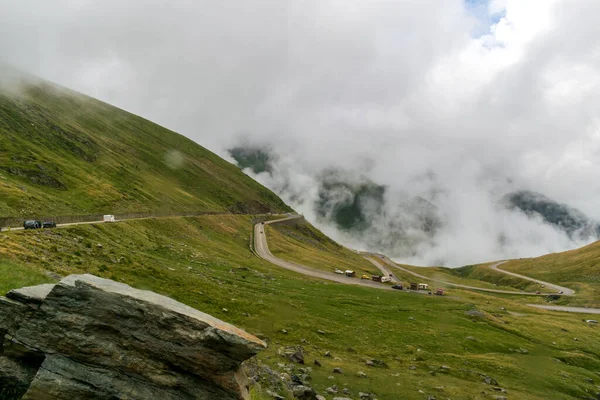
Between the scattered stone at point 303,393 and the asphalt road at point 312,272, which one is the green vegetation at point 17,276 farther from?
the asphalt road at point 312,272

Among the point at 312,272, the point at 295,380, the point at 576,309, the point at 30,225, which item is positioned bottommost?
the point at 295,380

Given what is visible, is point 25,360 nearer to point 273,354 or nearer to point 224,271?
point 273,354

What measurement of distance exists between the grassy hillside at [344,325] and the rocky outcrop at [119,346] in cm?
996

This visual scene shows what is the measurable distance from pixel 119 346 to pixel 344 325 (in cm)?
4525

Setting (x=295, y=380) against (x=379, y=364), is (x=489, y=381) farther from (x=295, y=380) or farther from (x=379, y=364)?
(x=295, y=380)

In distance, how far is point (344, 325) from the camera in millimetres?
55781

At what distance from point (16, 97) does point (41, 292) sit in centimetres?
21652

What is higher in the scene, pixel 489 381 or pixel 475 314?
pixel 475 314

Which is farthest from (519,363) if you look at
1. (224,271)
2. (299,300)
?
(224,271)

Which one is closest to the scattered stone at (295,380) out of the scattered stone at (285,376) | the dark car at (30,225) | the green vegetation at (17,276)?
the scattered stone at (285,376)

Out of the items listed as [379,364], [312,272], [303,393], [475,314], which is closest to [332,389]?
[303,393]

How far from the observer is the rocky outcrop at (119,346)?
1484 centimetres

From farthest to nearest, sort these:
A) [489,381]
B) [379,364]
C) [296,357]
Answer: [489,381], [379,364], [296,357]

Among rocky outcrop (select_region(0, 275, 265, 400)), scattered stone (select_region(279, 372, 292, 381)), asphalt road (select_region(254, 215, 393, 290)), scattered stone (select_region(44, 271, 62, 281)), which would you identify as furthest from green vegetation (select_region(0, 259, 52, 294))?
asphalt road (select_region(254, 215, 393, 290))
